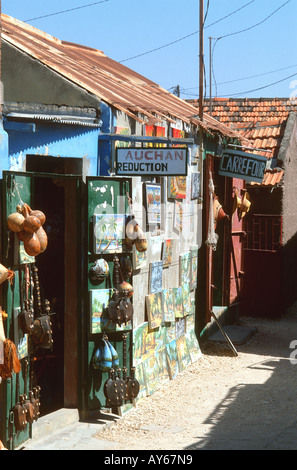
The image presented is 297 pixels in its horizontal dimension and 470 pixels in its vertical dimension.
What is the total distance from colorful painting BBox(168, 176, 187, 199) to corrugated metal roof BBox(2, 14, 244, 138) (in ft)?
2.97

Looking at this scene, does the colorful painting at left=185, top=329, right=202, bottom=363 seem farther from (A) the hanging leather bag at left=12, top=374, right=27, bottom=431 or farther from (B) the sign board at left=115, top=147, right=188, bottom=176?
(A) the hanging leather bag at left=12, top=374, right=27, bottom=431

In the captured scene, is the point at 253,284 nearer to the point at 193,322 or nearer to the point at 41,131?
the point at 193,322

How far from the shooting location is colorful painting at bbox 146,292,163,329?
30.7 feet

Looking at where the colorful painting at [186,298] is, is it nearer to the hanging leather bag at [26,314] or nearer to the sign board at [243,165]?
the sign board at [243,165]

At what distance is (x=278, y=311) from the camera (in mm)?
15047

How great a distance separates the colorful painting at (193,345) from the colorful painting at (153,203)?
2.45 meters

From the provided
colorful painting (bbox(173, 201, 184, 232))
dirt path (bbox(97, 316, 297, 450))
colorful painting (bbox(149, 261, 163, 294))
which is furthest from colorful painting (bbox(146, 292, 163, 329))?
colorful painting (bbox(173, 201, 184, 232))

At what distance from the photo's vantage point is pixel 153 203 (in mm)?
9344

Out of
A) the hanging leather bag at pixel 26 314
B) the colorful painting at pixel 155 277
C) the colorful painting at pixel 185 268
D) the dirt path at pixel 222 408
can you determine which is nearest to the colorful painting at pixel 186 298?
the colorful painting at pixel 185 268

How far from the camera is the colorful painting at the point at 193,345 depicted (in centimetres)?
1108

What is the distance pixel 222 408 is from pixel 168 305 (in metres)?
1.88
